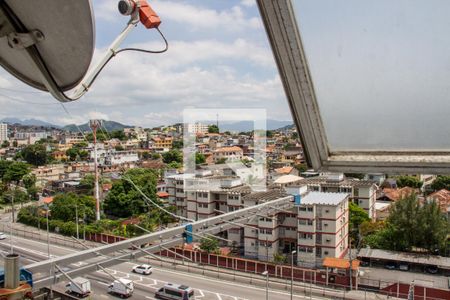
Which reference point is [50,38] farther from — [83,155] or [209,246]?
[83,155]

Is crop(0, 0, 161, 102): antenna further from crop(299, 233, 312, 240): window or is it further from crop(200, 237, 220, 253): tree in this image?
crop(200, 237, 220, 253): tree

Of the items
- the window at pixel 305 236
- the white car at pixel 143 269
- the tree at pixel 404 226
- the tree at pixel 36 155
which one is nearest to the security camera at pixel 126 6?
the window at pixel 305 236

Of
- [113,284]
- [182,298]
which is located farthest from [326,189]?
[113,284]

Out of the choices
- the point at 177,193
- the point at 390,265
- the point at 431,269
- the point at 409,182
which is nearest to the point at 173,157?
the point at 177,193

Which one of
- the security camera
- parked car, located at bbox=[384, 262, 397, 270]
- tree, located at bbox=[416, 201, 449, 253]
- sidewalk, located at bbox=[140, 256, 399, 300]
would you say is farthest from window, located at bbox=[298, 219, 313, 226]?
the security camera

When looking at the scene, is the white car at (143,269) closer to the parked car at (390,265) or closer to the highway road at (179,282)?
the highway road at (179,282)

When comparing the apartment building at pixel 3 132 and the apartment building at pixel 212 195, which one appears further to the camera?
the apartment building at pixel 3 132
